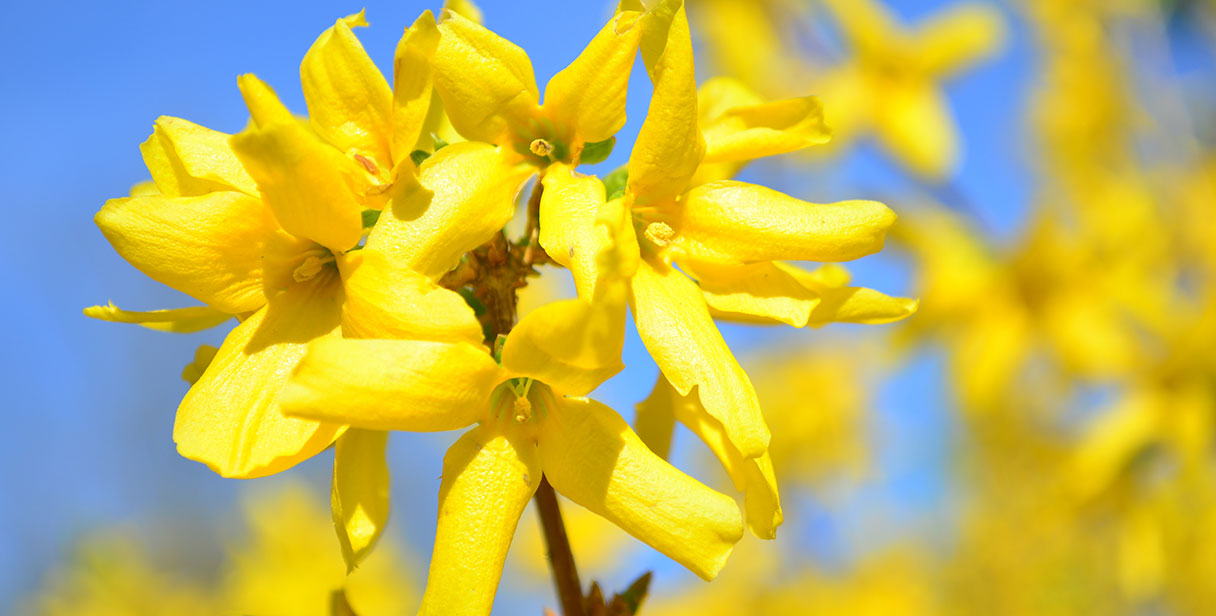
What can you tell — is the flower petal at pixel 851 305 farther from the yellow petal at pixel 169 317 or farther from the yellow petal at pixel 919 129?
the yellow petal at pixel 919 129

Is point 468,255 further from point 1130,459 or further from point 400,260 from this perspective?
point 1130,459

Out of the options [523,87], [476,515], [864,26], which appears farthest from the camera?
[864,26]

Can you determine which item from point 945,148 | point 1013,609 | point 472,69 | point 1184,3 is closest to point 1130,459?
point 945,148

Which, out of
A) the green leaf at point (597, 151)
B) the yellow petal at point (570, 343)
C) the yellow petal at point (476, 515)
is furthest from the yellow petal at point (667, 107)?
the yellow petal at point (476, 515)

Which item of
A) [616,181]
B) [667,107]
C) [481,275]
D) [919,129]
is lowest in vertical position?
[919,129]

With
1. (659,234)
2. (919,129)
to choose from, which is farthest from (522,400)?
(919,129)

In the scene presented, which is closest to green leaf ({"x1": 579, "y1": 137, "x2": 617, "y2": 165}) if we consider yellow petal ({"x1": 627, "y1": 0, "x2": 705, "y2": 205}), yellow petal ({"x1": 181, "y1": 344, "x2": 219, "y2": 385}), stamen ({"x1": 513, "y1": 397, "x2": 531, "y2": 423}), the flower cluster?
the flower cluster

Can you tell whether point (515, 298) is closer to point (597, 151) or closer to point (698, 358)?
point (597, 151)
